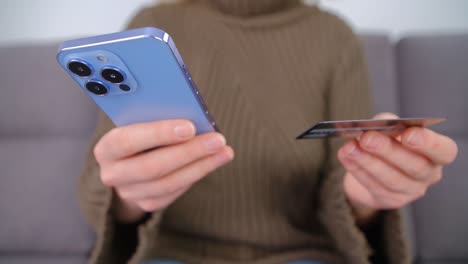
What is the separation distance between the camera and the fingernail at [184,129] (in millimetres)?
304

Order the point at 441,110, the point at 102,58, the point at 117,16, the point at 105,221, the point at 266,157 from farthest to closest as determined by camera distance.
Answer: the point at 117,16
the point at 441,110
the point at 266,157
the point at 105,221
the point at 102,58

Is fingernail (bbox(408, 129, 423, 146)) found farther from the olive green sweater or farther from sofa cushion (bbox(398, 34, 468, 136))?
sofa cushion (bbox(398, 34, 468, 136))

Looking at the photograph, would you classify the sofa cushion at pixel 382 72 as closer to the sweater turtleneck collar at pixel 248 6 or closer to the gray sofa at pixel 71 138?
the gray sofa at pixel 71 138

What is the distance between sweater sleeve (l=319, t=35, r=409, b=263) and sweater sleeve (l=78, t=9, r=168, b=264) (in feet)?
0.86

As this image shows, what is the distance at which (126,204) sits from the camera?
0.46 m

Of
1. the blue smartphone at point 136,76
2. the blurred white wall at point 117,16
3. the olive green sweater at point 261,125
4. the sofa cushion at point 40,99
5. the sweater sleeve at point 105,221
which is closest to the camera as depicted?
the blue smartphone at point 136,76

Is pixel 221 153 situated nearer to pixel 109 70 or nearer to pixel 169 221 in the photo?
pixel 109 70

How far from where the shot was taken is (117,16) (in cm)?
112

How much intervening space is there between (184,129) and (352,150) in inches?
7.0

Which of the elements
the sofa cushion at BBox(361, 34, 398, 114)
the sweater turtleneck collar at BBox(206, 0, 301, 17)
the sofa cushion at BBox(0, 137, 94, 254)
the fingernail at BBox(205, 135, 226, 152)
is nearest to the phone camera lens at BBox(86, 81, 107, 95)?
the fingernail at BBox(205, 135, 226, 152)

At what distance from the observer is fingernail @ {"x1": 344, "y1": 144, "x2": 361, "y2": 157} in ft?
1.11

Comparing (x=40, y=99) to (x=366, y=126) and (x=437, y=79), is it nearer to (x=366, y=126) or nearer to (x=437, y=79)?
(x=366, y=126)

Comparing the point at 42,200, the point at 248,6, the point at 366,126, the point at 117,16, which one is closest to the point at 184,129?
the point at 366,126

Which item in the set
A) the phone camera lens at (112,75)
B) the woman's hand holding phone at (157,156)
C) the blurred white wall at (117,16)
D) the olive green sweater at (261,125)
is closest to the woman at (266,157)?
the olive green sweater at (261,125)
